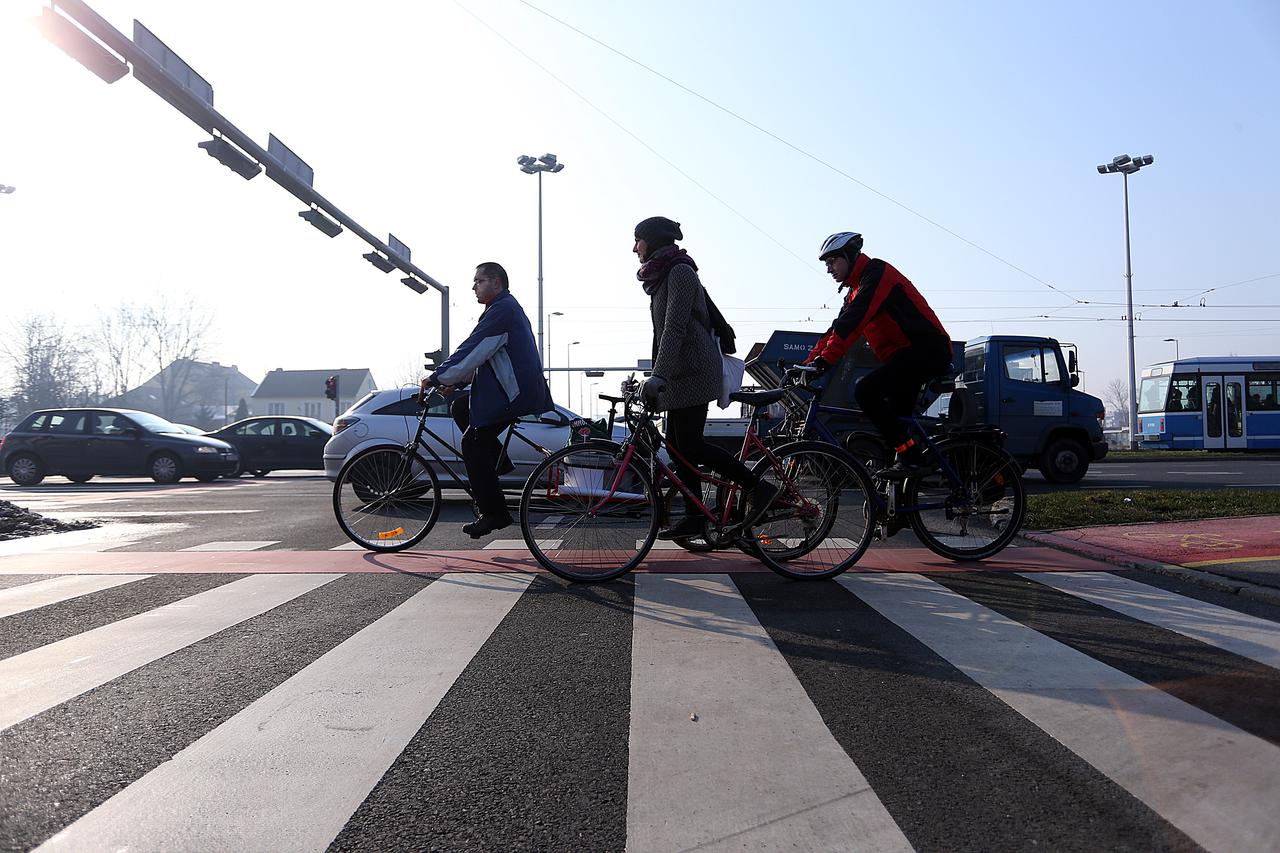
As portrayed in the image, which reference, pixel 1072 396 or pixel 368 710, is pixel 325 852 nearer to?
pixel 368 710

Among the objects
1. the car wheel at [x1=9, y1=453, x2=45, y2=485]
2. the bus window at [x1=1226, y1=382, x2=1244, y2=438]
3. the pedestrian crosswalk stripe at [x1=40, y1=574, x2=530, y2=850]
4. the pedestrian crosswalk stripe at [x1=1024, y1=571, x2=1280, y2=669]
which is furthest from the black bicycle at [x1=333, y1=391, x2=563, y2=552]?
the bus window at [x1=1226, y1=382, x2=1244, y2=438]

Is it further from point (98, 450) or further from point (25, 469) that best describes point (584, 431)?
point (25, 469)

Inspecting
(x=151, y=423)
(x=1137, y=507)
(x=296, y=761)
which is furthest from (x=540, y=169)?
(x=296, y=761)

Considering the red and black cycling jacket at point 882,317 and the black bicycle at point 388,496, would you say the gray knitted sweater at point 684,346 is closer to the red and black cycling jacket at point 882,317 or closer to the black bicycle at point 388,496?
the red and black cycling jacket at point 882,317

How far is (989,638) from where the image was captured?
3.49m

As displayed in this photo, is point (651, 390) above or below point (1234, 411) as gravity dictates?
below

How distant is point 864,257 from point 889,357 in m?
0.63

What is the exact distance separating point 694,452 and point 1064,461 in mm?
11657

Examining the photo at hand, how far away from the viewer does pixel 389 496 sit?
6.07m

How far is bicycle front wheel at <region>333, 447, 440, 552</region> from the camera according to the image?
6.05 m

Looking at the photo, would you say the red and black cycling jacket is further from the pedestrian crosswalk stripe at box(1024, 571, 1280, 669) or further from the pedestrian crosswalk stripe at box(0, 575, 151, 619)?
the pedestrian crosswalk stripe at box(0, 575, 151, 619)

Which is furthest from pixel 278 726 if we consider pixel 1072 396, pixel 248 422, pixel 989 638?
pixel 248 422

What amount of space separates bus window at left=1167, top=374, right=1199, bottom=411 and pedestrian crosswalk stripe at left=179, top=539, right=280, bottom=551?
26.8 metres

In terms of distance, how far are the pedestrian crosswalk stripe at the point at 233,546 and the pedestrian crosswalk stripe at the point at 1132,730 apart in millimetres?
4956
